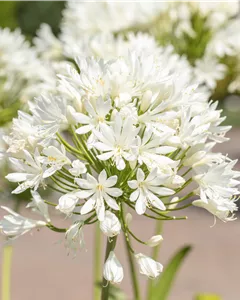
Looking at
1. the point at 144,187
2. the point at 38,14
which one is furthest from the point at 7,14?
the point at 144,187

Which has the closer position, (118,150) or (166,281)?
(118,150)

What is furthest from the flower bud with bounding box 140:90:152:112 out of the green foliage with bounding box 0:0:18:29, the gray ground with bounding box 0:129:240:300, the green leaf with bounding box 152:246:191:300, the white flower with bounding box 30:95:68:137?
the green foliage with bounding box 0:0:18:29

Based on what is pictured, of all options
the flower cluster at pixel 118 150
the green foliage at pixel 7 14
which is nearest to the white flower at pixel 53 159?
the flower cluster at pixel 118 150

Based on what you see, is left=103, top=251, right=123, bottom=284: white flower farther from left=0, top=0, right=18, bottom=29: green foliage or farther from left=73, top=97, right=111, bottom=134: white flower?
left=0, top=0, right=18, bottom=29: green foliage

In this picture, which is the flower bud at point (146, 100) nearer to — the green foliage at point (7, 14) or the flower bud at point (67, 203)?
the flower bud at point (67, 203)

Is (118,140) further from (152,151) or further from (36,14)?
(36,14)

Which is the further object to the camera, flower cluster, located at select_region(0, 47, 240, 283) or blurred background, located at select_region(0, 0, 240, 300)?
blurred background, located at select_region(0, 0, 240, 300)
